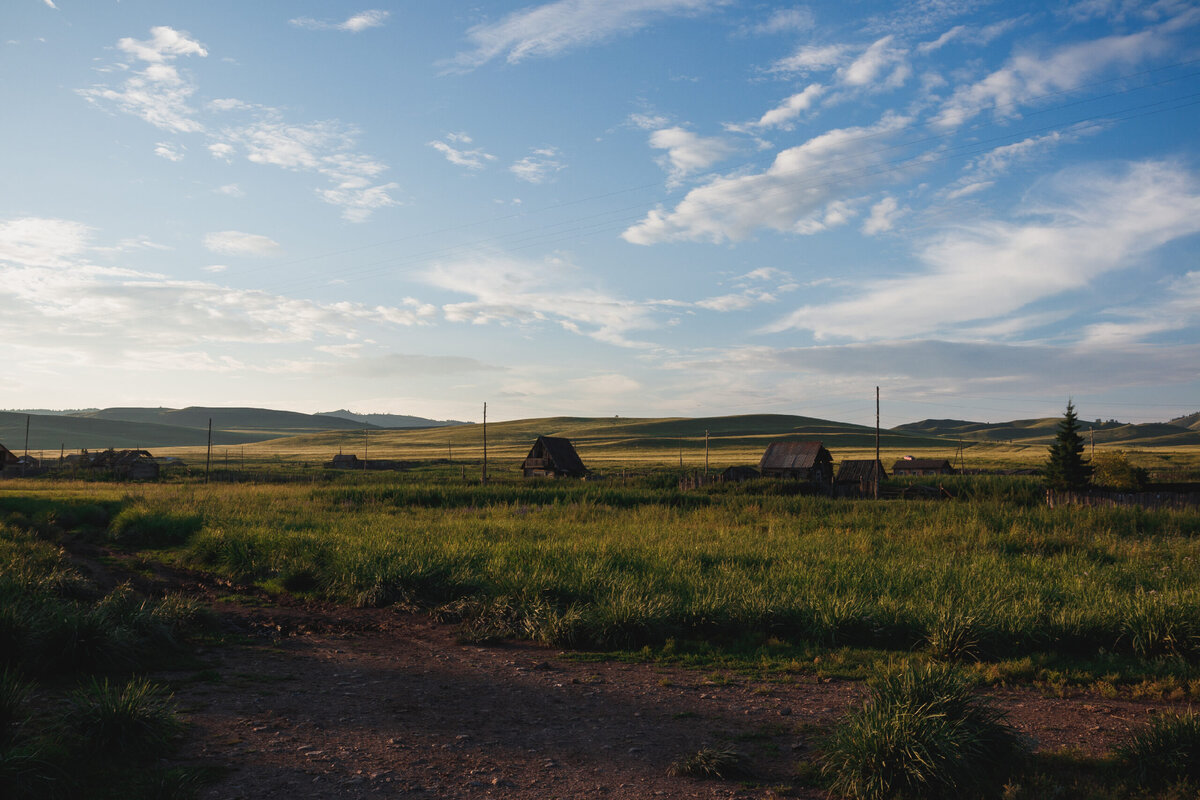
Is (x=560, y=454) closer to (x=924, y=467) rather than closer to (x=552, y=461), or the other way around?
(x=552, y=461)

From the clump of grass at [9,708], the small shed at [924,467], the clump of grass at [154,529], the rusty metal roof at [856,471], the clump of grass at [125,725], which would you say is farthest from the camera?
the small shed at [924,467]

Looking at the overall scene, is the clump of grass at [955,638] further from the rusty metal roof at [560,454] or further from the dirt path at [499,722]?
the rusty metal roof at [560,454]

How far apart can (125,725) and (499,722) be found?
322 centimetres

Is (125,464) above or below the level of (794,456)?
below

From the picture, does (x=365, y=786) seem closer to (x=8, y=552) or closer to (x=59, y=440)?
(x=8, y=552)

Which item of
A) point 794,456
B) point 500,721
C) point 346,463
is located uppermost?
point 794,456

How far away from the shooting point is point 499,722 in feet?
23.1

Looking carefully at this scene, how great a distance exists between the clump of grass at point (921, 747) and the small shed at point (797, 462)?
1782 inches

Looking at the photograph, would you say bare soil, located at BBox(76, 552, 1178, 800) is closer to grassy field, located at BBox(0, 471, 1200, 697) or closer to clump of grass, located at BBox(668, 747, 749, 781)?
clump of grass, located at BBox(668, 747, 749, 781)

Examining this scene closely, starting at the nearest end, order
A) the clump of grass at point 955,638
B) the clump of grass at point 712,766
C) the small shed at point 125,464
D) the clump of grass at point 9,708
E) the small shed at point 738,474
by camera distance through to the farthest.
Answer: the clump of grass at point 9,708, the clump of grass at point 712,766, the clump of grass at point 955,638, the small shed at point 738,474, the small shed at point 125,464

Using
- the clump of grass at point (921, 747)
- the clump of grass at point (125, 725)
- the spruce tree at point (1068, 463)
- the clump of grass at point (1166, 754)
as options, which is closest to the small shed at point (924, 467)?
→ the spruce tree at point (1068, 463)

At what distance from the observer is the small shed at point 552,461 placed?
57.6 metres

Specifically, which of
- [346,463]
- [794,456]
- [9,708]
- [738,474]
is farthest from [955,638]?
[346,463]

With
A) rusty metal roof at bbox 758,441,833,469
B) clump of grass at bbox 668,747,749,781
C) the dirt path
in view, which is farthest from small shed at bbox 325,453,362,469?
clump of grass at bbox 668,747,749,781
